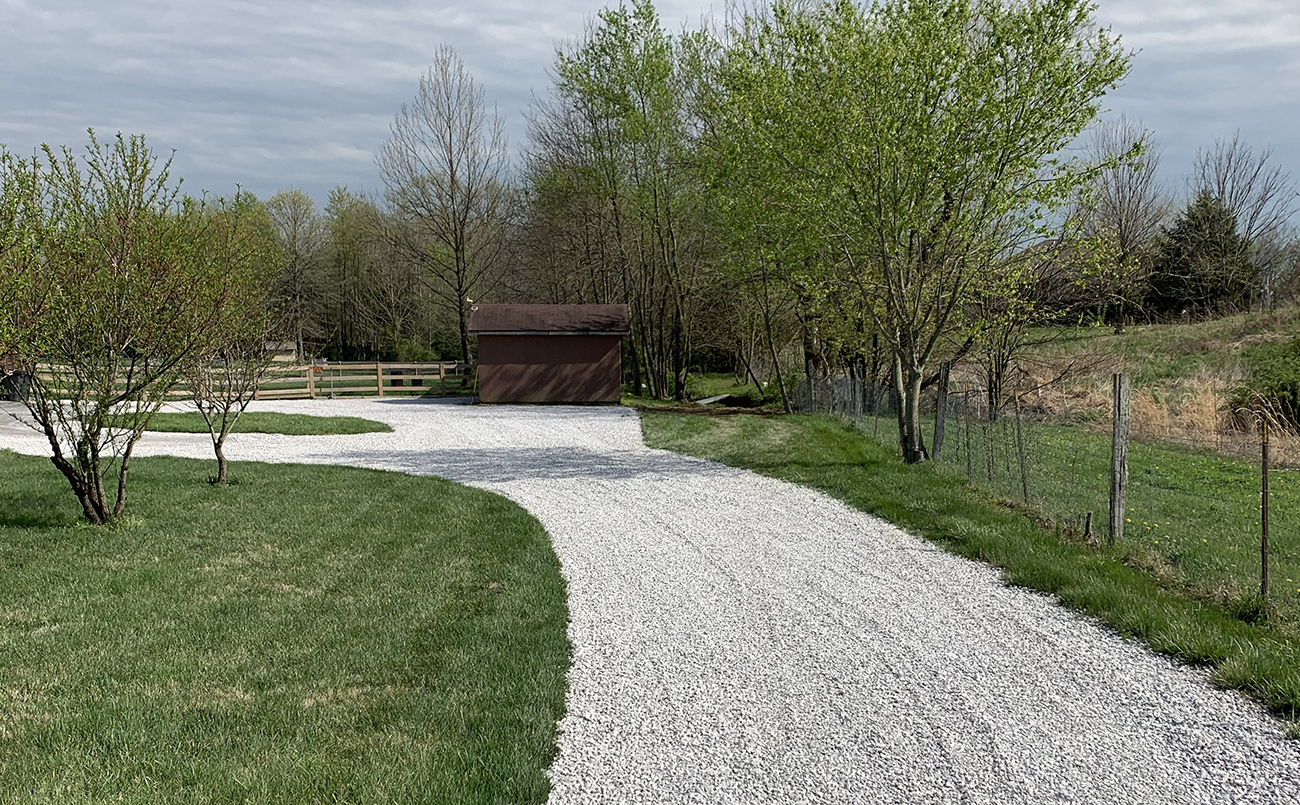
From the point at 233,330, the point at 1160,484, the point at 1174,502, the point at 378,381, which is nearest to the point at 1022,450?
the point at 1174,502

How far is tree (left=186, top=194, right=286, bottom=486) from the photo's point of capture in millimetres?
10133

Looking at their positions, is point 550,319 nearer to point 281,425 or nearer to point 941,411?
point 281,425

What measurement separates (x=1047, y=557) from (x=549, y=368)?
22116 millimetres

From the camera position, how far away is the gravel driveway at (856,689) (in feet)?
12.4

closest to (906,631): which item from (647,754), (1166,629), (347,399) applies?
(1166,629)

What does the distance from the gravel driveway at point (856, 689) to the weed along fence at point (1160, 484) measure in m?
1.35

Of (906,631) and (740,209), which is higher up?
(740,209)

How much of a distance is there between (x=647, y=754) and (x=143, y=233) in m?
7.75

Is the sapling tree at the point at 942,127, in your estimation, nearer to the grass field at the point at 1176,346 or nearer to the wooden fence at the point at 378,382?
the grass field at the point at 1176,346

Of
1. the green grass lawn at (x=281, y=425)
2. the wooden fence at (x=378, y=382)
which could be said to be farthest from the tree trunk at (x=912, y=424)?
the wooden fence at (x=378, y=382)

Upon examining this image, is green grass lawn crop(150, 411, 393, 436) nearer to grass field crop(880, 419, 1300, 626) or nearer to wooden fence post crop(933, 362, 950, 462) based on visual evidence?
wooden fence post crop(933, 362, 950, 462)

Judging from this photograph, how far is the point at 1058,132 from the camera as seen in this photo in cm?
1159

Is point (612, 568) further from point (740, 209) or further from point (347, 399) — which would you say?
point (347, 399)

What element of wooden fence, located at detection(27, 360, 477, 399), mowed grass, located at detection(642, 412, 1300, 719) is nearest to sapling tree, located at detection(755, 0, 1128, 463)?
mowed grass, located at detection(642, 412, 1300, 719)
